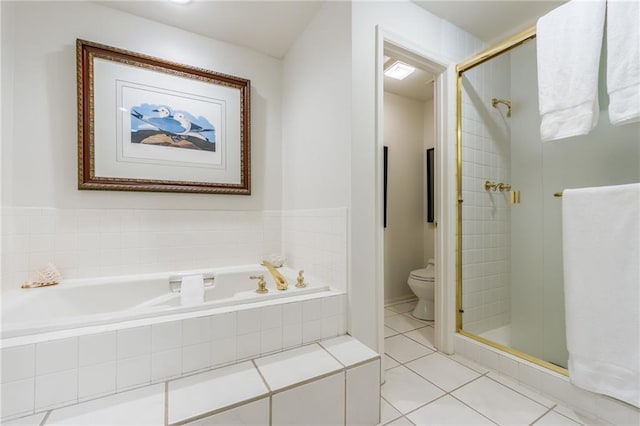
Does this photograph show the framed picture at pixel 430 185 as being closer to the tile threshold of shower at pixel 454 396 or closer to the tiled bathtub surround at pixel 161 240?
the tile threshold of shower at pixel 454 396

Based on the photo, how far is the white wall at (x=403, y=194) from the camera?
120 inches

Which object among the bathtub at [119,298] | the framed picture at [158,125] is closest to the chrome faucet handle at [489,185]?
the bathtub at [119,298]

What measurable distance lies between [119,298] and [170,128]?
1170 mm

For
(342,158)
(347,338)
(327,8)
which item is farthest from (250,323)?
(327,8)

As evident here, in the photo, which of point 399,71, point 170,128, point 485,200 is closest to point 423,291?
point 485,200

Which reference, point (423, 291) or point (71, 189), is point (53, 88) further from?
point (423, 291)

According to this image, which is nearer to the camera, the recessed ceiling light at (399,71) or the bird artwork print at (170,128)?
the bird artwork print at (170,128)

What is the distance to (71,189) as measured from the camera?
1740 millimetres

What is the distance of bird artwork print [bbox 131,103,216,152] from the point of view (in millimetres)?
1881

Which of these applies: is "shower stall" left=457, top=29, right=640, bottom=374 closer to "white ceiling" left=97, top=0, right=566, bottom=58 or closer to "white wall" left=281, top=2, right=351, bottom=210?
"white ceiling" left=97, top=0, right=566, bottom=58

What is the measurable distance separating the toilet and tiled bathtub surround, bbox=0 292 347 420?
1415mm

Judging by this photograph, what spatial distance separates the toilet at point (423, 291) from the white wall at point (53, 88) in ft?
6.72

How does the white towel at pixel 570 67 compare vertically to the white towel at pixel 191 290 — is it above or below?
above

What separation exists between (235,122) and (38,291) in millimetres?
1582
